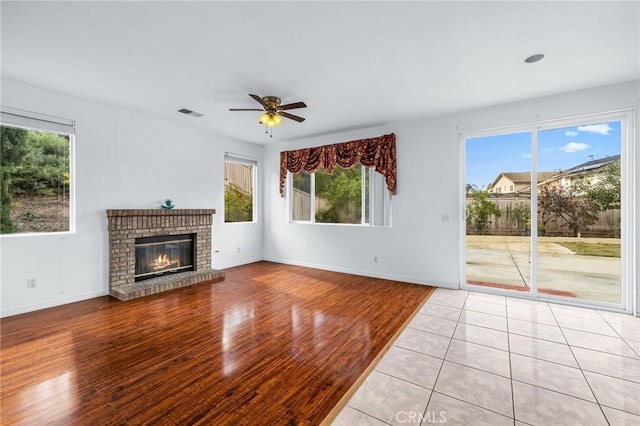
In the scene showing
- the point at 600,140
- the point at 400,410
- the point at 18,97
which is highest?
the point at 18,97

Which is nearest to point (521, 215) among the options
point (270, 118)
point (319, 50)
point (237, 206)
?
point (319, 50)

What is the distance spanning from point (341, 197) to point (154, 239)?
348cm

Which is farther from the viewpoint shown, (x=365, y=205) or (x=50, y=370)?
(x=365, y=205)

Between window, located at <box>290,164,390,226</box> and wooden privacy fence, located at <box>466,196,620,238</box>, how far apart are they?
151cm

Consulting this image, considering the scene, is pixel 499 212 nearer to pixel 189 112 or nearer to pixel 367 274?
pixel 367 274

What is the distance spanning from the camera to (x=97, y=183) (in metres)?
4.14

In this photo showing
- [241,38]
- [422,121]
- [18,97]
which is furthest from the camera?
[422,121]

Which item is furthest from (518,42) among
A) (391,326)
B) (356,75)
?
(391,326)

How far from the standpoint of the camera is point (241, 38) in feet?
8.32

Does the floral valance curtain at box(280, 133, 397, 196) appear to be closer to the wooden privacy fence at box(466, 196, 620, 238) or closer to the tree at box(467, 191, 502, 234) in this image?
the tree at box(467, 191, 502, 234)

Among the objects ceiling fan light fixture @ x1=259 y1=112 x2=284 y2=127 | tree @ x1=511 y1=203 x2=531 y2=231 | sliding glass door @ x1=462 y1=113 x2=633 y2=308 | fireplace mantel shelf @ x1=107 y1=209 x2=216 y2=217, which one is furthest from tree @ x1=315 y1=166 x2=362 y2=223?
tree @ x1=511 y1=203 x2=531 y2=231

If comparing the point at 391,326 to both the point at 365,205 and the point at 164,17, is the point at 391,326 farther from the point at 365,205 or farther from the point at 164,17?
the point at 164,17

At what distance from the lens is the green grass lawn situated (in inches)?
145

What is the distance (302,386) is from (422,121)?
4.33 m
